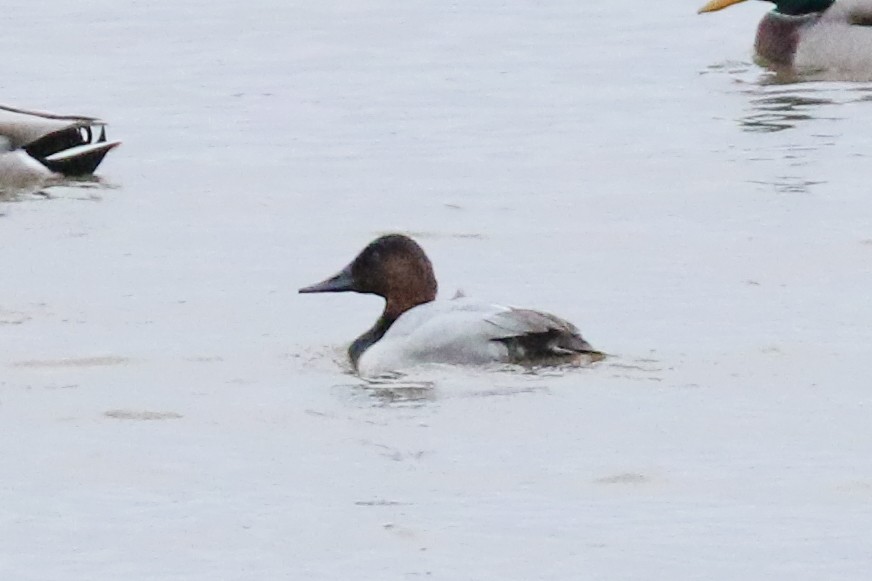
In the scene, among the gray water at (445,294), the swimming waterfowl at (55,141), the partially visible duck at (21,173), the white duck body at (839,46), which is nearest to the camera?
the gray water at (445,294)

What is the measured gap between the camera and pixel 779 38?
63.9 ft

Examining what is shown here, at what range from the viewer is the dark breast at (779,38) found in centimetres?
1942

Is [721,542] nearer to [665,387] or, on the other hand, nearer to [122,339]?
[665,387]

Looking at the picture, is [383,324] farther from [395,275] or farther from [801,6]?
[801,6]

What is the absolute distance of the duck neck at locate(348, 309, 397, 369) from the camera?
10.3m

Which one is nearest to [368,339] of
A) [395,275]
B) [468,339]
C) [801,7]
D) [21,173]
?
[395,275]

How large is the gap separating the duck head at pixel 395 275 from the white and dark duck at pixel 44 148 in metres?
4.80

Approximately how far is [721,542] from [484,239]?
209 inches

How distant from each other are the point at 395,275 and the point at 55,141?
521 cm

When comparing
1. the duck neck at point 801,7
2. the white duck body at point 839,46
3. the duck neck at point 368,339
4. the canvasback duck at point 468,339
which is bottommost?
the white duck body at point 839,46

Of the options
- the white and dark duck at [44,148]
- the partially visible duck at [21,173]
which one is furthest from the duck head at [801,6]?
the partially visible duck at [21,173]

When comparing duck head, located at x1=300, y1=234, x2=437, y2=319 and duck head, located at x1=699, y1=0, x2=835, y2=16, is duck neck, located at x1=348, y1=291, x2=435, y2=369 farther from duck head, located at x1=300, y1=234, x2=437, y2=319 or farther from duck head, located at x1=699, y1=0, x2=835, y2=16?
duck head, located at x1=699, y1=0, x2=835, y2=16

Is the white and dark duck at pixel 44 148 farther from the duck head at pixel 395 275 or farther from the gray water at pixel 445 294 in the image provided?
the duck head at pixel 395 275

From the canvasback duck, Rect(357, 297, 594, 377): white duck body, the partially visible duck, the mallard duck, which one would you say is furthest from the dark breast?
Rect(357, 297, 594, 377): white duck body
